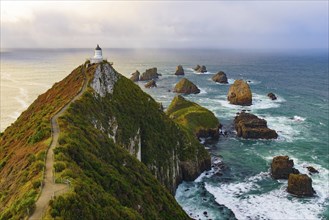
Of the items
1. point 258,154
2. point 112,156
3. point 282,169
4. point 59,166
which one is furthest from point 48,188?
point 258,154

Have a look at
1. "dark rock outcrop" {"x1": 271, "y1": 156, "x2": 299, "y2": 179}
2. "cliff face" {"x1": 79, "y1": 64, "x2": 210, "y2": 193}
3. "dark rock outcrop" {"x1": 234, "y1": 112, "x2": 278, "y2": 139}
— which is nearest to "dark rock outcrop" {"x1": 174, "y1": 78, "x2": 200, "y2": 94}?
"dark rock outcrop" {"x1": 234, "y1": 112, "x2": 278, "y2": 139}

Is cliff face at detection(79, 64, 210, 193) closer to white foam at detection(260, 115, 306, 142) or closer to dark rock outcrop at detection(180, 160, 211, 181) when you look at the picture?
dark rock outcrop at detection(180, 160, 211, 181)

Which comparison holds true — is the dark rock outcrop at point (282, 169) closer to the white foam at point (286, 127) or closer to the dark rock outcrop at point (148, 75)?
the white foam at point (286, 127)

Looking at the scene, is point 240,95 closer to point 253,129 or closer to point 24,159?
point 253,129

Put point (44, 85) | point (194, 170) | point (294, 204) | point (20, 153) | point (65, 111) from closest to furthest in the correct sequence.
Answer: point (20, 153) → point (65, 111) → point (294, 204) → point (194, 170) → point (44, 85)

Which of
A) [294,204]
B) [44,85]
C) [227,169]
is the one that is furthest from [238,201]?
[44,85]

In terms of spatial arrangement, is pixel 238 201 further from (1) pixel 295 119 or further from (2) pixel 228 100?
(2) pixel 228 100
